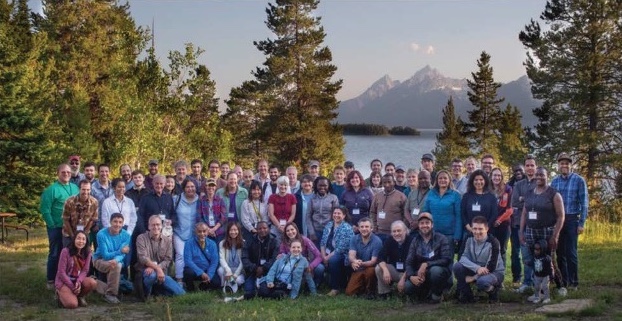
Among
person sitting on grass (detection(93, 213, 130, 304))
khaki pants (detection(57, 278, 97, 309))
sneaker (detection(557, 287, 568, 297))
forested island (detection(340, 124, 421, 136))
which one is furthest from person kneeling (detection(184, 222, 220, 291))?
forested island (detection(340, 124, 421, 136))

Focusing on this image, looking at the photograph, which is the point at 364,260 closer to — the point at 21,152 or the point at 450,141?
the point at 21,152

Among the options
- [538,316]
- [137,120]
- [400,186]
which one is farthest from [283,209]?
Answer: [137,120]

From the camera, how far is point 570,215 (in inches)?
304

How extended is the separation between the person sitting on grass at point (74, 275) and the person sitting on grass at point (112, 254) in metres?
0.22

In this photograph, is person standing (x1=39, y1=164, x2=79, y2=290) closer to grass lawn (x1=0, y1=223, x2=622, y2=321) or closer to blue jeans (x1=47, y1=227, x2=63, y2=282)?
blue jeans (x1=47, y1=227, x2=63, y2=282)

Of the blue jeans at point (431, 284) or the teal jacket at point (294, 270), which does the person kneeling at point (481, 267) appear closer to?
the blue jeans at point (431, 284)

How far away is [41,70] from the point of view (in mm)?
24219

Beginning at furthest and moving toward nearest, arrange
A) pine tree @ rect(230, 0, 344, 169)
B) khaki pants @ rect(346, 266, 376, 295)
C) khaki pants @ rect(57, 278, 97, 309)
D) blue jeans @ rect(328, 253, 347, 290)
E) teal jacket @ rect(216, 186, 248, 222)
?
pine tree @ rect(230, 0, 344, 169) → teal jacket @ rect(216, 186, 248, 222) → blue jeans @ rect(328, 253, 347, 290) → khaki pants @ rect(346, 266, 376, 295) → khaki pants @ rect(57, 278, 97, 309)

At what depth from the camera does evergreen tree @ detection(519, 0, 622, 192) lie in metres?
26.6

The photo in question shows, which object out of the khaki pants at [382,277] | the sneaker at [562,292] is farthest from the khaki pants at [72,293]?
the sneaker at [562,292]

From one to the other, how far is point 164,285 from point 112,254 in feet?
2.61

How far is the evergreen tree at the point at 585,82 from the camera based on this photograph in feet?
87.3

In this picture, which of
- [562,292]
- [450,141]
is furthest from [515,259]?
[450,141]

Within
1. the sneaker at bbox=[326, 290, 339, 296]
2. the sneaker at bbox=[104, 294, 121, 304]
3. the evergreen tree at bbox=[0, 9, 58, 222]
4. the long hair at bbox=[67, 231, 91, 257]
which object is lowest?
the sneaker at bbox=[104, 294, 121, 304]
